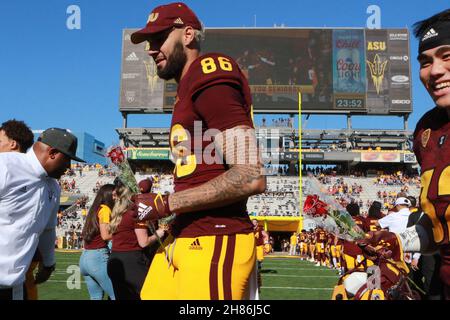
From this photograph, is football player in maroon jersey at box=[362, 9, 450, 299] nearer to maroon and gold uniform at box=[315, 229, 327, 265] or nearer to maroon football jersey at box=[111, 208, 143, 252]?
maroon football jersey at box=[111, 208, 143, 252]

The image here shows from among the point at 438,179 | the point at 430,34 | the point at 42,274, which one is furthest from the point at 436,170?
the point at 42,274

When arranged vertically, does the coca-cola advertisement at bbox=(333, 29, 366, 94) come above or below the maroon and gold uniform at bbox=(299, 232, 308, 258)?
above

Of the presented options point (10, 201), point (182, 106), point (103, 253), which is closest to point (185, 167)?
point (182, 106)

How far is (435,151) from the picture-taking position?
219cm

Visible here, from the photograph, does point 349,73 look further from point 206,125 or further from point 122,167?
point 206,125

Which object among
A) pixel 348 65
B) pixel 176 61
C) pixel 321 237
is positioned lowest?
pixel 321 237

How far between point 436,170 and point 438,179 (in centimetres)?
5

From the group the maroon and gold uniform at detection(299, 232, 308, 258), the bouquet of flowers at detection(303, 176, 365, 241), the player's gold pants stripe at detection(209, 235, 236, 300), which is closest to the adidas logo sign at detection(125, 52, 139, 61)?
the maroon and gold uniform at detection(299, 232, 308, 258)

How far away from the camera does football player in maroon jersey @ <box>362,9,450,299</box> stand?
2088mm

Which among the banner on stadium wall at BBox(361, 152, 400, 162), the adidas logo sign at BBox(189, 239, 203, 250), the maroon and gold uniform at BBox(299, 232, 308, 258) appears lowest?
the maroon and gold uniform at BBox(299, 232, 308, 258)

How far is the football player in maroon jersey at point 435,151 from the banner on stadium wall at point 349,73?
36.9 metres

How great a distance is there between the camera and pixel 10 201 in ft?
10.5

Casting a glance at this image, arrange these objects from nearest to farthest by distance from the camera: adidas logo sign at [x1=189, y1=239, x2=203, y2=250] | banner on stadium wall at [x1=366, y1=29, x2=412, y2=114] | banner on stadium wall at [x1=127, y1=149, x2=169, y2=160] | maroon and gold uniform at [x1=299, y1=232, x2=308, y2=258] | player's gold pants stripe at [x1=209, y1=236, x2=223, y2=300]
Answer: player's gold pants stripe at [x1=209, y1=236, x2=223, y2=300] < adidas logo sign at [x1=189, y1=239, x2=203, y2=250] < maroon and gold uniform at [x1=299, y1=232, x2=308, y2=258] < banner on stadium wall at [x1=366, y1=29, x2=412, y2=114] < banner on stadium wall at [x1=127, y1=149, x2=169, y2=160]

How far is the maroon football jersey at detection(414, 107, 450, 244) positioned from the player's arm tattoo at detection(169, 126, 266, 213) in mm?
792
